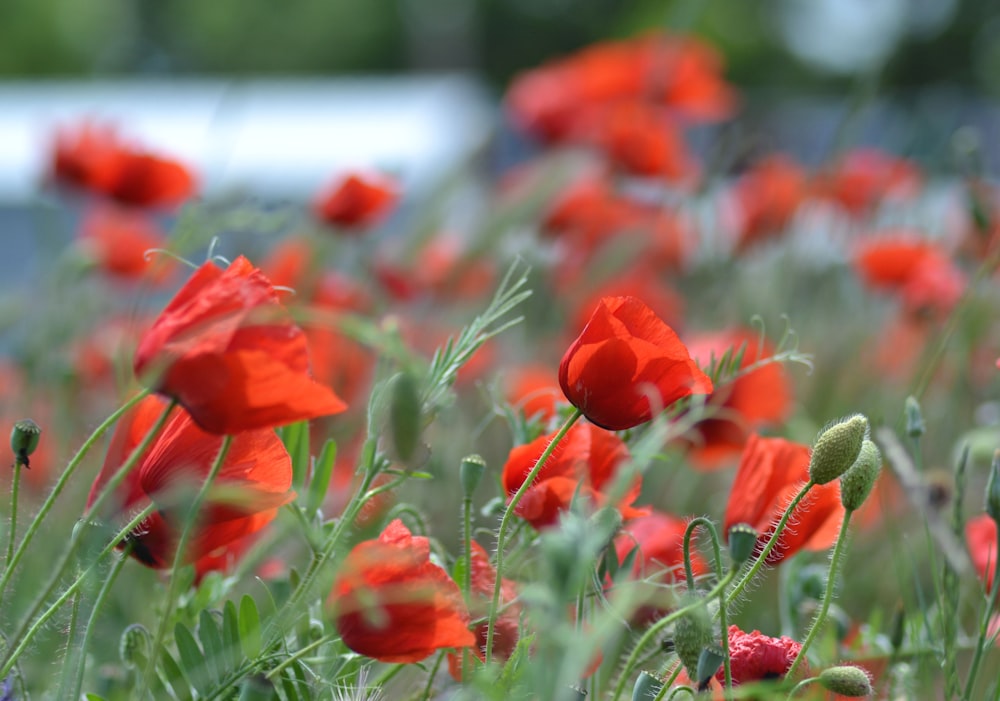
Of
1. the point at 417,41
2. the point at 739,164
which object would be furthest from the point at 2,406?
the point at 417,41

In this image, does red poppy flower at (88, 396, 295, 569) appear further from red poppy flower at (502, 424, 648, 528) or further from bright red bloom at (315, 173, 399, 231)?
bright red bloom at (315, 173, 399, 231)

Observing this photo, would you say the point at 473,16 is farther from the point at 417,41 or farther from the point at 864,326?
the point at 864,326

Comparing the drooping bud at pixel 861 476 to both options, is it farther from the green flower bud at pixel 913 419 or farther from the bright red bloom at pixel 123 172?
the bright red bloom at pixel 123 172

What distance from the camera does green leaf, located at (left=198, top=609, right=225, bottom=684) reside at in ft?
1.94

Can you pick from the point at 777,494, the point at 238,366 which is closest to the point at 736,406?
the point at 777,494

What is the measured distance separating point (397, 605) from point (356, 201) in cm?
98

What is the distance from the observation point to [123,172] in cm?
167

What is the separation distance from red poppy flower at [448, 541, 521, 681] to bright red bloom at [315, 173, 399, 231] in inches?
33.3

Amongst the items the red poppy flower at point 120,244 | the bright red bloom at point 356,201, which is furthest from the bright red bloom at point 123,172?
the bright red bloom at point 356,201

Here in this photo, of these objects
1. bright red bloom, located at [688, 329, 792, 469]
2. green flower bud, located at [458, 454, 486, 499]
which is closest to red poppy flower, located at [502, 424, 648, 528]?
green flower bud, located at [458, 454, 486, 499]

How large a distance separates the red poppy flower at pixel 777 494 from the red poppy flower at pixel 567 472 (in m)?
0.06

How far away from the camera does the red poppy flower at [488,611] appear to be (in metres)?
0.65

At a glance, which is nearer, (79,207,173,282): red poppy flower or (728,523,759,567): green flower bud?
(728,523,759,567): green flower bud

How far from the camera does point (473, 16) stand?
2130 centimetres
